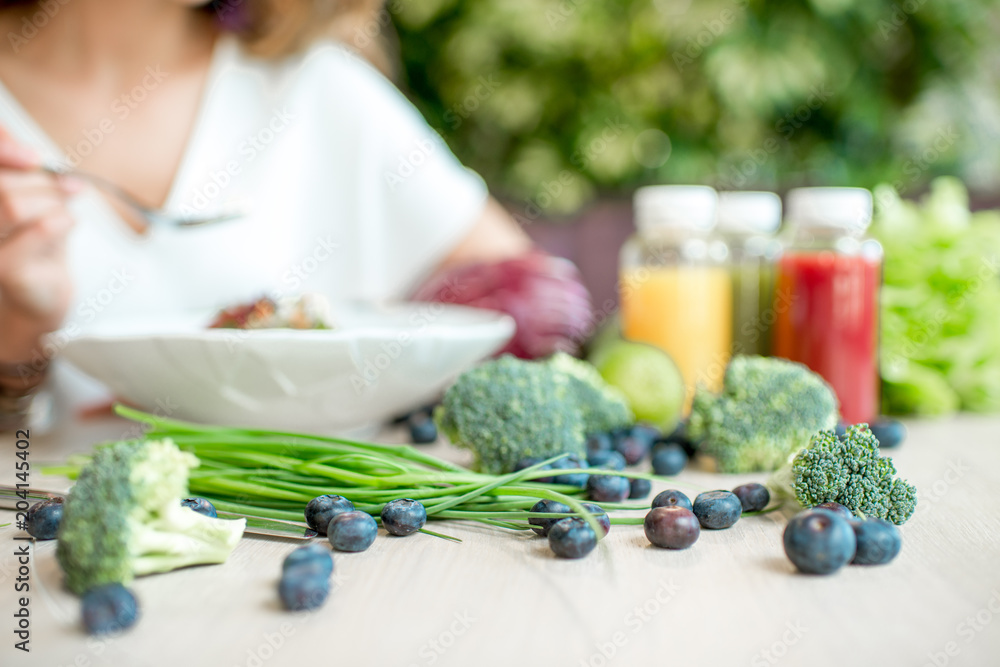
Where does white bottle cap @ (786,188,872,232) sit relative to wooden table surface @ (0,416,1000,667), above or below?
above

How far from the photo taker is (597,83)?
8.45 feet

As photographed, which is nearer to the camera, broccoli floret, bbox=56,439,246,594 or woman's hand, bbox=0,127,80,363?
broccoli floret, bbox=56,439,246,594

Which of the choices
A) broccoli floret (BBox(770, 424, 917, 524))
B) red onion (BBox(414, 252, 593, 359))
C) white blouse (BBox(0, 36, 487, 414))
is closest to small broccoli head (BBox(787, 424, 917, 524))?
broccoli floret (BBox(770, 424, 917, 524))

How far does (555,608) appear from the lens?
0.45 meters

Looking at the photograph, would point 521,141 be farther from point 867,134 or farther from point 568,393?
point 568,393

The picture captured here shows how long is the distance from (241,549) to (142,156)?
1.10 m

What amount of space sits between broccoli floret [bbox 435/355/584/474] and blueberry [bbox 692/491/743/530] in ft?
0.54

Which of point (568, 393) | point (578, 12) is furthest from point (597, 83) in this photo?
point (568, 393)

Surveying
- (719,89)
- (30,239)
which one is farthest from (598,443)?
(719,89)

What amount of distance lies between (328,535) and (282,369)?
0.79ft

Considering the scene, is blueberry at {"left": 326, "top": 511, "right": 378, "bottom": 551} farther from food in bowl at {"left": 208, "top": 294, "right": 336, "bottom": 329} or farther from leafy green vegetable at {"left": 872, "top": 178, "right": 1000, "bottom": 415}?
leafy green vegetable at {"left": 872, "top": 178, "right": 1000, "bottom": 415}

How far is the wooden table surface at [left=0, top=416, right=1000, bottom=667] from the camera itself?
40 centimetres

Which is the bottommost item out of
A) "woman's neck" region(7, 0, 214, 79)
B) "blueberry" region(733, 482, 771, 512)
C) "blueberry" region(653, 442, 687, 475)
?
"blueberry" region(653, 442, 687, 475)

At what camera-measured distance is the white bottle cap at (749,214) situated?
3.58 ft
